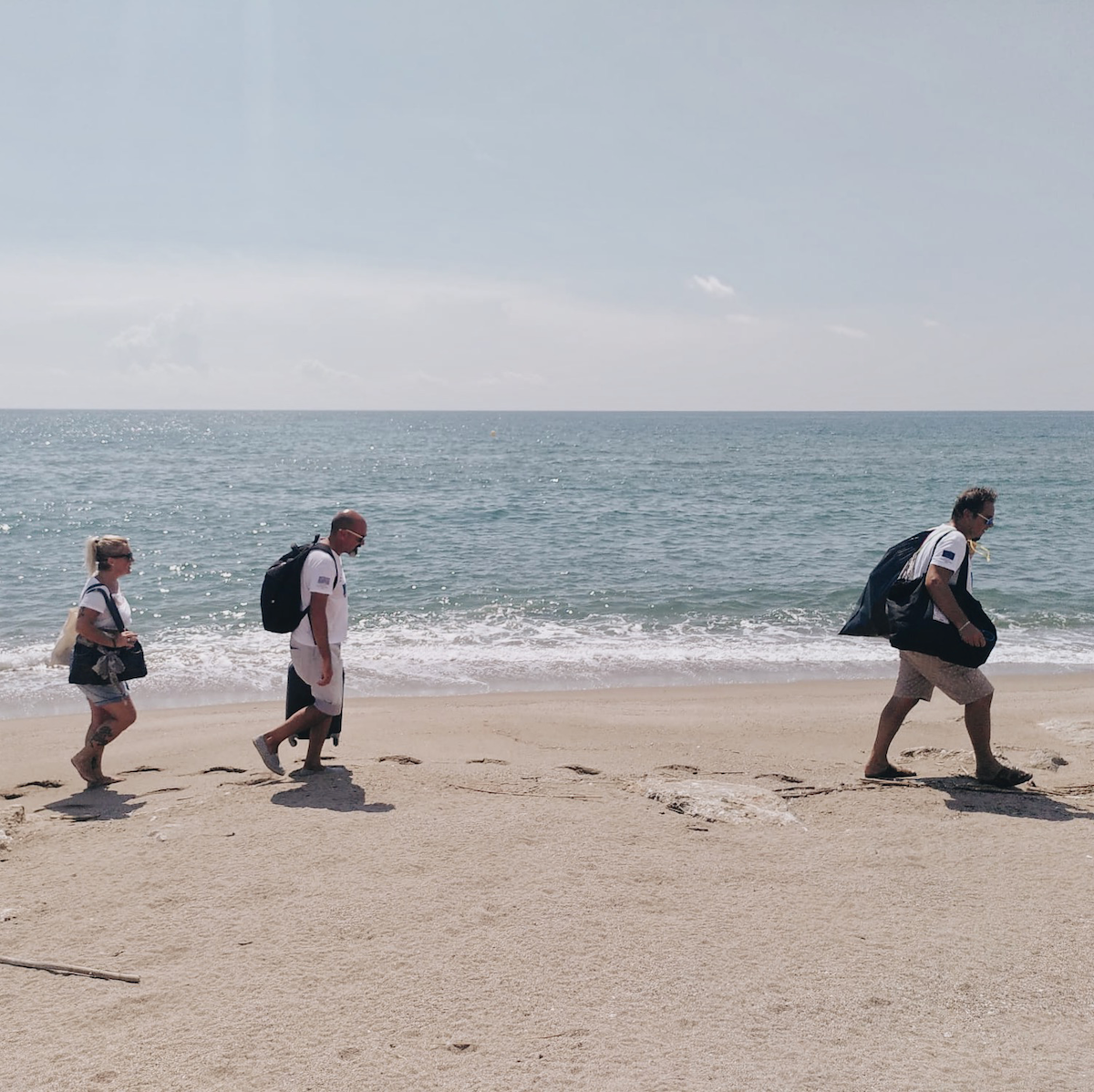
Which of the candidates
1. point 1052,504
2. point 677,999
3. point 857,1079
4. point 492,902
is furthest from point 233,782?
point 1052,504

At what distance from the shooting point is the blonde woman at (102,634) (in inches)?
226

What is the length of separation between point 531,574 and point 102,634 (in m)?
11.2

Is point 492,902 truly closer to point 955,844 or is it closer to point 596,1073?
point 596,1073

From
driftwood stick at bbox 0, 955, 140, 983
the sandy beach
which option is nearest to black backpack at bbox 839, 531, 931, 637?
the sandy beach

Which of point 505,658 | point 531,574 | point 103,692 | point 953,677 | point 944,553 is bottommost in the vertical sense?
point 505,658

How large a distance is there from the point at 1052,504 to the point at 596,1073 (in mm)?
30015

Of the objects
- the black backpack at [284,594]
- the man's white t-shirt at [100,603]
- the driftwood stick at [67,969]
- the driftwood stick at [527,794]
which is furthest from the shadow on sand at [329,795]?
the driftwood stick at [67,969]

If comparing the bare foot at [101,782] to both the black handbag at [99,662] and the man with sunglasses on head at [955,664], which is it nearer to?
the black handbag at [99,662]

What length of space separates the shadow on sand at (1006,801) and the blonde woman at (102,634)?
5081 millimetres

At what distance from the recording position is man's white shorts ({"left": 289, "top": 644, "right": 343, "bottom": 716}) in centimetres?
574

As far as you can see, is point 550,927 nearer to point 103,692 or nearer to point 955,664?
point 955,664

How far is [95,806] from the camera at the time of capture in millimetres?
5559

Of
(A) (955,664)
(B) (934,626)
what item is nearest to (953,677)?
(A) (955,664)

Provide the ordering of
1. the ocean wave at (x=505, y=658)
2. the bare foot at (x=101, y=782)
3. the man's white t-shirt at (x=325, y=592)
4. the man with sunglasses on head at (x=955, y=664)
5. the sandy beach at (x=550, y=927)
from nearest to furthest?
the sandy beach at (x=550, y=927) → the man with sunglasses on head at (x=955, y=664) → the man's white t-shirt at (x=325, y=592) → the bare foot at (x=101, y=782) → the ocean wave at (x=505, y=658)
